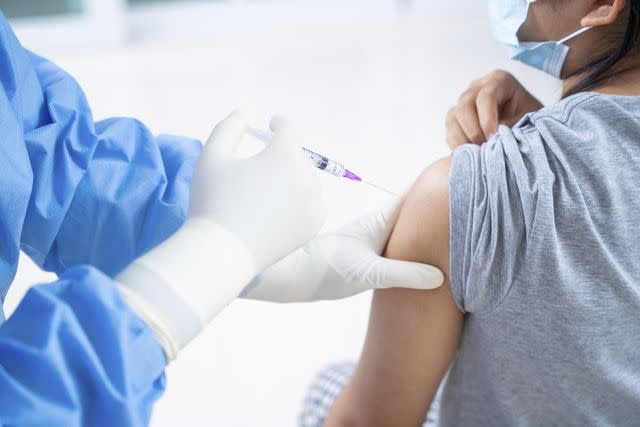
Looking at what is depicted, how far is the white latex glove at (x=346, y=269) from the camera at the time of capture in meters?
0.94

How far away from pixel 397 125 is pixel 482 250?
103 inches

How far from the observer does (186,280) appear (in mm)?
756

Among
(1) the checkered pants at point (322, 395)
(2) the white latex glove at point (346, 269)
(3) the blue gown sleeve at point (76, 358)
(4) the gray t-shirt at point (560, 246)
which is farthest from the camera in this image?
(1) the checkered pants at point (322, 395)

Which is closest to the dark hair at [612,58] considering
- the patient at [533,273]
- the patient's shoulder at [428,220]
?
the patient at [533,273]

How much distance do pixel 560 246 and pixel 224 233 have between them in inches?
15.4

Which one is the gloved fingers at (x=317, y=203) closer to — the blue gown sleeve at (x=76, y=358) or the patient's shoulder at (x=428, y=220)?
the patient's shoulder at (x=428, y=220)

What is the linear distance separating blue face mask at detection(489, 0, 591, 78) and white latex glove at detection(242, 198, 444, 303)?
28 centimetres

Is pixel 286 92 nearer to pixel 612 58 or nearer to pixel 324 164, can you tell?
pixel 324 164

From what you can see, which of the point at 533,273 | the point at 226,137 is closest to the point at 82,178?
the point at 226,137

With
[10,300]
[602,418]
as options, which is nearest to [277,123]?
[602,418]

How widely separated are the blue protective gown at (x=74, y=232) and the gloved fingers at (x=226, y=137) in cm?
22

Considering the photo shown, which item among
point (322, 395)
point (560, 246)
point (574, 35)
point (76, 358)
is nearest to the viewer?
point (76, 358)

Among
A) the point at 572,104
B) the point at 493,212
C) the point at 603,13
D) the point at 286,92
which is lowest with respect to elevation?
the point at 286,92

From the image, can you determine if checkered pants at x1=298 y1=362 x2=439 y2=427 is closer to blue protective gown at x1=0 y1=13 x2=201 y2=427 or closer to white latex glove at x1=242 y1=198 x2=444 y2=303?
white latex glove at x1=242 y1=198 x2=444 y2=303
